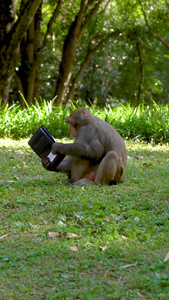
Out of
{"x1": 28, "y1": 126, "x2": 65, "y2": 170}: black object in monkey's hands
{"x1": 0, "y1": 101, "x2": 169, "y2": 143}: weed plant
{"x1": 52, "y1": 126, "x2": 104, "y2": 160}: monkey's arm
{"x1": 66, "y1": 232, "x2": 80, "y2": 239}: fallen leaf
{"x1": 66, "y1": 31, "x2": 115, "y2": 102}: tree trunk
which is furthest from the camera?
{"x1": 66, "y1": 31, "x2": 115, "y2": 102}: tree trunk

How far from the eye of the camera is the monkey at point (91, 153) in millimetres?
6082

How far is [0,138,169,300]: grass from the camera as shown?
10.8 ft

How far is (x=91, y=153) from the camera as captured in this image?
20.0ft

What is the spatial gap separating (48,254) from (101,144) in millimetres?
2543

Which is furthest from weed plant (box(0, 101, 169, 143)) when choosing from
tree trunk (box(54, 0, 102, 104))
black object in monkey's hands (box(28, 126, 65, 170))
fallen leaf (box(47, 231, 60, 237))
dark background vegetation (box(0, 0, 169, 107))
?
fallen leaf (box(47, 231, 60, 237))

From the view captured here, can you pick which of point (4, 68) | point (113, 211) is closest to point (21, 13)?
point (4, 68)

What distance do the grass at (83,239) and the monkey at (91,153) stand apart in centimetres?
21

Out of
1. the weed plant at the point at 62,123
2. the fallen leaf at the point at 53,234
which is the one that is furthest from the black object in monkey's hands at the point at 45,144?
the weed plant at the point at 62,123

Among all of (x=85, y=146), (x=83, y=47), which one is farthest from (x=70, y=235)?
(x=83, y=47)

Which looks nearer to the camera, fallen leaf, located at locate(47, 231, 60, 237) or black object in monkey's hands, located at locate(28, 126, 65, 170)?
fallen leaf, located at locate(47, 231, 60, 237)

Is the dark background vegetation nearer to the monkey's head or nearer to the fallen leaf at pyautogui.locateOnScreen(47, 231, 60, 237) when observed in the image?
→ the monkey's head

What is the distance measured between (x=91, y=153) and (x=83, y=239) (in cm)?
202

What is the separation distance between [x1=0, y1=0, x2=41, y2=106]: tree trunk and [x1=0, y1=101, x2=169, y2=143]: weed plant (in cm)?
107

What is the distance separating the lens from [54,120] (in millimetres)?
11438
